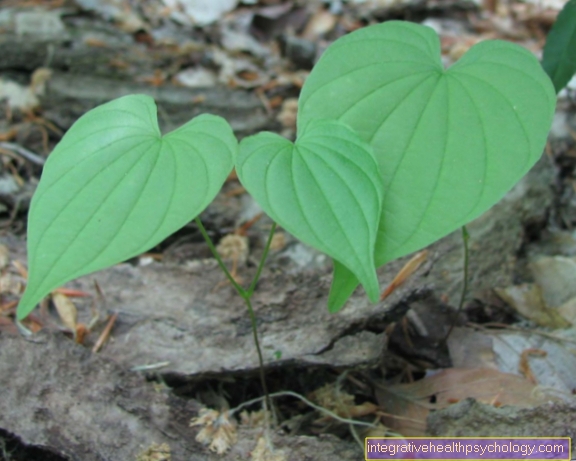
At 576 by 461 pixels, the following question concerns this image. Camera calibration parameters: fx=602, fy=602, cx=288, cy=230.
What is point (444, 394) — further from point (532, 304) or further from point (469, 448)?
point (532, 304)

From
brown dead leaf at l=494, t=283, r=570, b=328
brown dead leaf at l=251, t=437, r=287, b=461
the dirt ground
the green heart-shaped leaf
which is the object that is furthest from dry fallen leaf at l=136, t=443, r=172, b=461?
brown dead leaf at l=494, t=283, r=570, b=328

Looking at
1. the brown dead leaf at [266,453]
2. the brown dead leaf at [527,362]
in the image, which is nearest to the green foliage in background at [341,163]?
the brown dead leaf at [266,453]

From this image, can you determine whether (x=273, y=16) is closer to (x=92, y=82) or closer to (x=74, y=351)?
(x=92, y=82)

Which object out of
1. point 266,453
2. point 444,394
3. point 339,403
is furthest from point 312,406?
point 444,394

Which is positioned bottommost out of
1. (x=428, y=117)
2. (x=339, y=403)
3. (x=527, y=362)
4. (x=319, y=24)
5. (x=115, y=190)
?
(x=339, y=403)

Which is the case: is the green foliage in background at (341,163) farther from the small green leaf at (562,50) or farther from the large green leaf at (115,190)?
the small green leaf at (562,50)

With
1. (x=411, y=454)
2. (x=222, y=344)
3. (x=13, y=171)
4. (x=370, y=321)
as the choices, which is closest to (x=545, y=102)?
(x=370, y=321)
